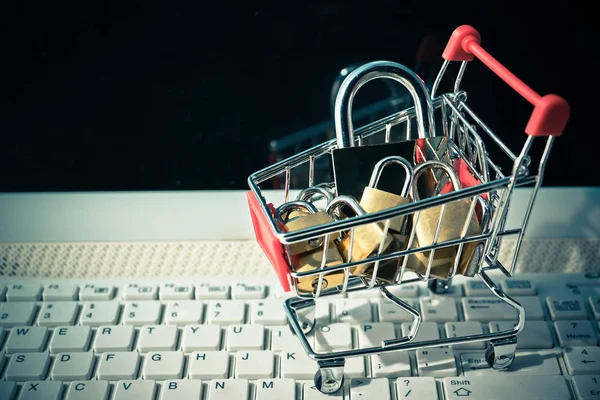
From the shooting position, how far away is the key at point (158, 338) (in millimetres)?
596

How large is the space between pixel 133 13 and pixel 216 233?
273 millimetres

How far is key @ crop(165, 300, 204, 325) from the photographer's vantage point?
625 mm

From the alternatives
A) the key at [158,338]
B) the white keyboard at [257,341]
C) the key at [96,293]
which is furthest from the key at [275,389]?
the key at [96,293]

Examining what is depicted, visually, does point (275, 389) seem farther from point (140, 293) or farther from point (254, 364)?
point (140, 293)

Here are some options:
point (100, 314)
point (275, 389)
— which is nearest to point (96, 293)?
point (100, 314)

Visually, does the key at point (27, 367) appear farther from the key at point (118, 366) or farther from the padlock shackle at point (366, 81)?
the padlock shackle at point (366, 81)

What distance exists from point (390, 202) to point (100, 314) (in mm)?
334

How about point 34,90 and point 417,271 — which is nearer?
point 417,271

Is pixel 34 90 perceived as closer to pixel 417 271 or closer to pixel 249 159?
pixel 249 159

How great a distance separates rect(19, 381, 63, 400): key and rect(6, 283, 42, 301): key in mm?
118

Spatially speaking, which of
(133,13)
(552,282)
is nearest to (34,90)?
(133,13)

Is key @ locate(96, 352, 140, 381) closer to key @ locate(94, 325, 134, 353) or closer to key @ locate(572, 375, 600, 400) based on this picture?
key @ locate(94, 325, 134, 353)

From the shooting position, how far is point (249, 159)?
765 millimetres

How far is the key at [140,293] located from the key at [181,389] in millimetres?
120
